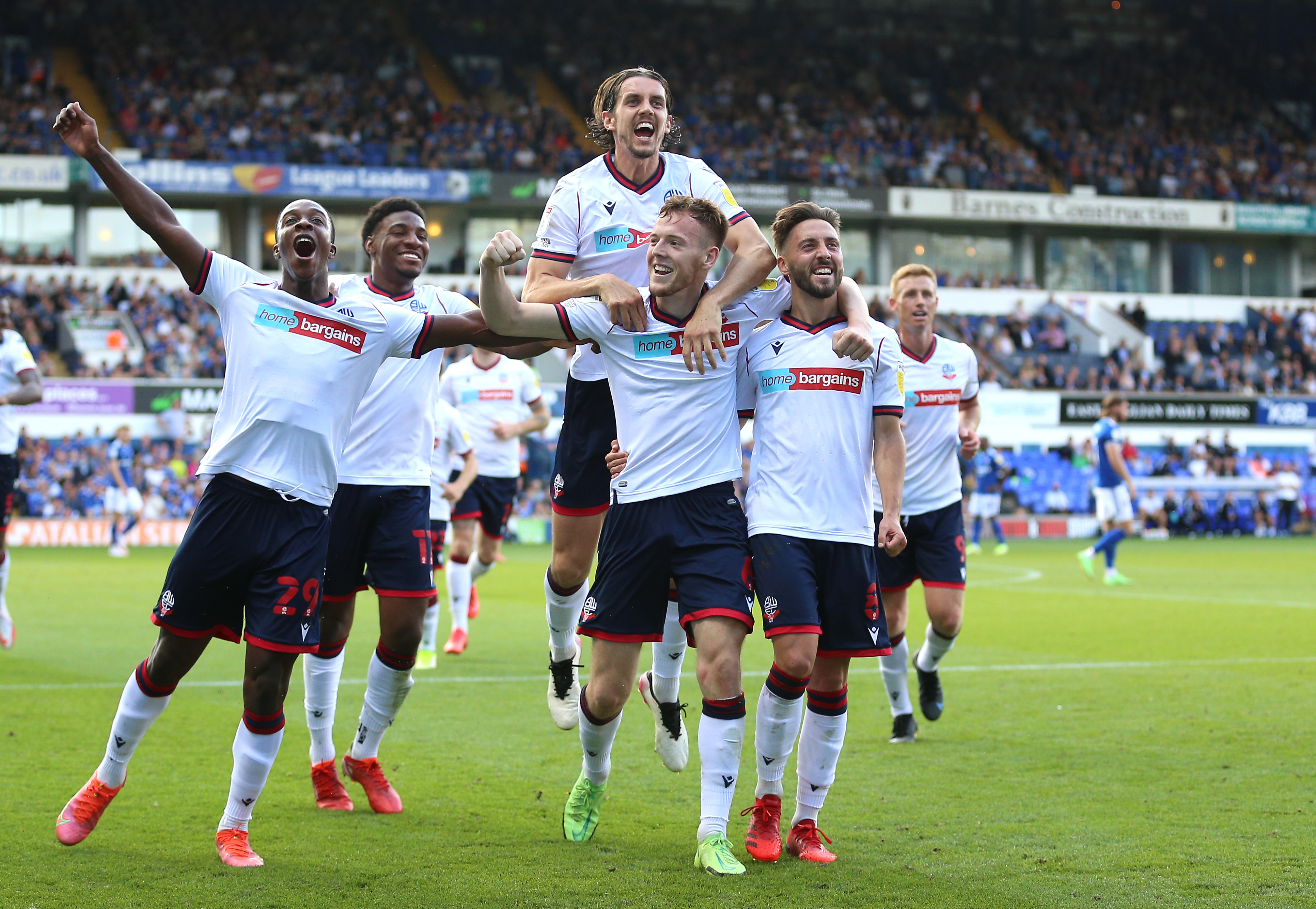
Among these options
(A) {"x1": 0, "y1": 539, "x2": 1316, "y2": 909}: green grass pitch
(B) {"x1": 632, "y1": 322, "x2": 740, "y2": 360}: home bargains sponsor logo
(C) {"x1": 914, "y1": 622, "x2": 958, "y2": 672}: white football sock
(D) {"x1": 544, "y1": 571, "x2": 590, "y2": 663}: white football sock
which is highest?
(B) {"x1": 632, "y1": 322, "x2": 740, "y2": 360}: home bargains sponsor logo

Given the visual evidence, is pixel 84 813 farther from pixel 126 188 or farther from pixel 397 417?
pixel 126 188

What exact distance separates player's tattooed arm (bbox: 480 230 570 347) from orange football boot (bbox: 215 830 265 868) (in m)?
2.03

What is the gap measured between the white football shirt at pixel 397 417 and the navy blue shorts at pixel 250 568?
1.16 meters

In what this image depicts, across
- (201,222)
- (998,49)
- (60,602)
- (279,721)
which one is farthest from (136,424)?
(998,49)

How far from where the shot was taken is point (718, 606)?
198 inches

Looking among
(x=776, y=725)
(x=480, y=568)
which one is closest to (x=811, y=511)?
(x=776, y=725)

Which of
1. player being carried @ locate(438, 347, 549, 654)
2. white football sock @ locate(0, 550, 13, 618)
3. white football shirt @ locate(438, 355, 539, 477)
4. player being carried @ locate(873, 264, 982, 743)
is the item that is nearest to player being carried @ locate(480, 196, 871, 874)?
player being carried @ locate(873, 264, 982, 743)

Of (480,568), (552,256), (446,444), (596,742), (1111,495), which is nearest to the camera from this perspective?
(596,742)

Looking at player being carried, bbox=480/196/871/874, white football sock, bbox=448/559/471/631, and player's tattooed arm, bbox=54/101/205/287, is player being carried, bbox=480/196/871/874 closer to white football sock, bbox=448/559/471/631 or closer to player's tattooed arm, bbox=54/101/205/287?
player's tattooed arm, bbox=54/101/205/287

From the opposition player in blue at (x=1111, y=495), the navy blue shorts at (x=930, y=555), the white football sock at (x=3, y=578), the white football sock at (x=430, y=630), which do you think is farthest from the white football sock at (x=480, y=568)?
the opposition player in blue at (x=1111, y=495)

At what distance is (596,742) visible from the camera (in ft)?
18.0

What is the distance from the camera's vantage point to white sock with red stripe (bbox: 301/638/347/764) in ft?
20.1

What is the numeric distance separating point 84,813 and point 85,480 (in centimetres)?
2656

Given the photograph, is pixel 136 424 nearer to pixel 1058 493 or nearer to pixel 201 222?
pixel 201 222
